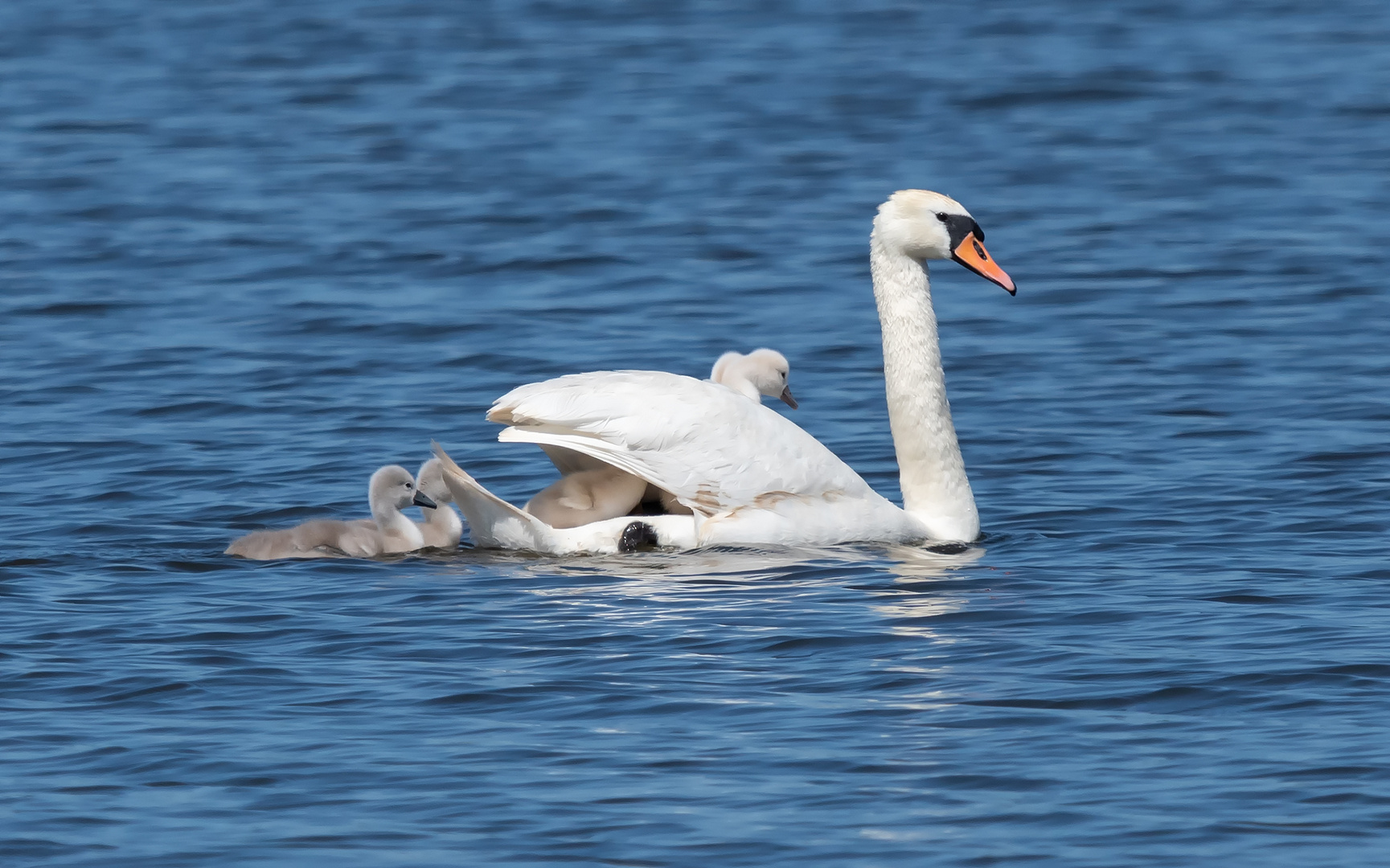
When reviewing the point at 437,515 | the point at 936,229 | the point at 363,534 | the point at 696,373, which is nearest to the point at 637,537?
the point at 437,515

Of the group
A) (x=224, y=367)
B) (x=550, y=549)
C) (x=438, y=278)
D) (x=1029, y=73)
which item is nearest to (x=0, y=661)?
(x=550, y=549)

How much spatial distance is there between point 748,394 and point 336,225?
10423mm

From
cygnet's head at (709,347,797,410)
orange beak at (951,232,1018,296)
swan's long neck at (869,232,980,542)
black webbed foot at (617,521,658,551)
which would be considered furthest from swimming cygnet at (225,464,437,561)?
orange beak at (951,232,1018,296)

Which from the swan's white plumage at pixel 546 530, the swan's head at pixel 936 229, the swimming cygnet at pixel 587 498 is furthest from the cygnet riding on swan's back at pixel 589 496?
the swan's head at pixel 936 229

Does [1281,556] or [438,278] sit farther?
[438,278]

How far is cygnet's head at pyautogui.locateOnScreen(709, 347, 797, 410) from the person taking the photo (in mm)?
11750

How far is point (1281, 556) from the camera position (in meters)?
10.6

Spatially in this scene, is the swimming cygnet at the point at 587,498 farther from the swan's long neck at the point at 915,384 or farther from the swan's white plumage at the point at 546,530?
the swan's long neck at the point at 915,384

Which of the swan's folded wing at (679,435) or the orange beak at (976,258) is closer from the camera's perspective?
the swan's folded wing at (679,435)

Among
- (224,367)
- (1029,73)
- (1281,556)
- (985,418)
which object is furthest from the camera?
(1029,73)

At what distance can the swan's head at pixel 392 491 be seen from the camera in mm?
10820

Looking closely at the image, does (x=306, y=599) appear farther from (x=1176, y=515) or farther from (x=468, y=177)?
(x=468, y=177)

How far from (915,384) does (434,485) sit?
2.34 m

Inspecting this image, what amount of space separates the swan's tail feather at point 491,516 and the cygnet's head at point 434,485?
1.74 feet
